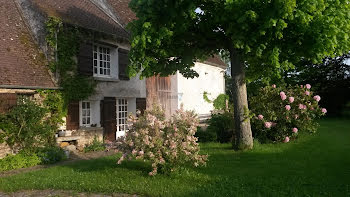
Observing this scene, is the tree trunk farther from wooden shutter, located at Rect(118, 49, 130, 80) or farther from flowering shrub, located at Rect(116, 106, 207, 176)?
wooden shutter, located at Rect(118, 49, 130, 80)

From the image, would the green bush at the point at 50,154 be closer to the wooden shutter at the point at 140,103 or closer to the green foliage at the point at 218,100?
the wooden shutter at the point at 140,103

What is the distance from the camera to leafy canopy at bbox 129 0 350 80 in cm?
761

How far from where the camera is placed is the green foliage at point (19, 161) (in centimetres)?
881

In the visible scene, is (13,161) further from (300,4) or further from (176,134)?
(300,4)

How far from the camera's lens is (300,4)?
302 inches

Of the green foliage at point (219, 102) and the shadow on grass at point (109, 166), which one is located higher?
the green foliage at point (219, 102)

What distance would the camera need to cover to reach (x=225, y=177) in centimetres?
655

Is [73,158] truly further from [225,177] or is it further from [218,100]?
[218,100]

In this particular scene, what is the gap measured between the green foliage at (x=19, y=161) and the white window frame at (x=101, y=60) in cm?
454

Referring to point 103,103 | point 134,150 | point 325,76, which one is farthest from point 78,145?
point 325,76

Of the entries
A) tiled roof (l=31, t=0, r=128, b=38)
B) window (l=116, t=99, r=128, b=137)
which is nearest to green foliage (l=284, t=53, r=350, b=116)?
window (l=116, t=99, r=128, b=137)

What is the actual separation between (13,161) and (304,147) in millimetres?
9344

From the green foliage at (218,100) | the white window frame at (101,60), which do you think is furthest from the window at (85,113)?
the green foliage at (218,100)

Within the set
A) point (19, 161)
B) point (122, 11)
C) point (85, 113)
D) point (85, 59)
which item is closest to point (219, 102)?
point (122, 11)
